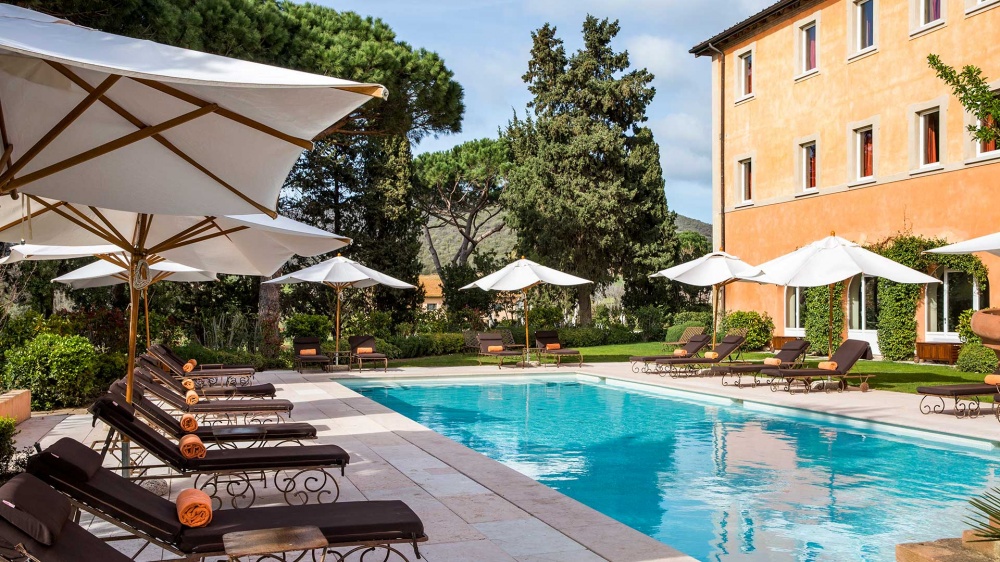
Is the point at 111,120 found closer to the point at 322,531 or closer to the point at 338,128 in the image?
the point at 322,531

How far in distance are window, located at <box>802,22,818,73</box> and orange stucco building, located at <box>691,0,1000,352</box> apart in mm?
35

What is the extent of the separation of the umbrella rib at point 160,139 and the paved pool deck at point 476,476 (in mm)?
2128

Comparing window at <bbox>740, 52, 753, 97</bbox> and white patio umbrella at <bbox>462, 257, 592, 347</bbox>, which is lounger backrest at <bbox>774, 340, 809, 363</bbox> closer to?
white patio umbrella at <bbox>462, 257, 592, 347</bbox>

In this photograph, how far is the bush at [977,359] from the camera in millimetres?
15117

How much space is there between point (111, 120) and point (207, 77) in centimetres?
141

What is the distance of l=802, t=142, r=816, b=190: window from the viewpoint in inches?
862

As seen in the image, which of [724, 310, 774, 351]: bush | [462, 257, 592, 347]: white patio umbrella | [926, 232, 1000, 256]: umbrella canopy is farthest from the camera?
[724, 310, 774, 351]: bush

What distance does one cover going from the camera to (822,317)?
20.4 meters

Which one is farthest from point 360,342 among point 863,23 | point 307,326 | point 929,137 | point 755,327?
point 863,23

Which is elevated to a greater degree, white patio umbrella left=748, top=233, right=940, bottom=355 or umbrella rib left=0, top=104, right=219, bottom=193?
white patio umbrella left=748, top=233, right=940, bottom=355

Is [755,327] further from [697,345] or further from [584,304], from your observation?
[584,304]

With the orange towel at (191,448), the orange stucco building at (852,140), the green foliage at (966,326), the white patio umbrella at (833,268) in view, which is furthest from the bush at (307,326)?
the orange towel at (191,448)

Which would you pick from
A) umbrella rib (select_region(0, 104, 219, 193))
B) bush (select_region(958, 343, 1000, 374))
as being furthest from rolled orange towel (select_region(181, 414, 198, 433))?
bush (select_region(958, 343, 1000, 374))

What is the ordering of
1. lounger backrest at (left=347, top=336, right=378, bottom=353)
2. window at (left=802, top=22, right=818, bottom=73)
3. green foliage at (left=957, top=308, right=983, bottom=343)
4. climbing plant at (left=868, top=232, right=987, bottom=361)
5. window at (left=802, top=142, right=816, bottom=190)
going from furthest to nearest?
1. window at (left=802, top=142, right=816, bottom=190)
2. window at (left=802, top=22, right=818, bottom=73)
3. lounger backrest at (left=347, top=336, right=378, bottom=353)
4. climbing plant at (left=868, top=232, right=987, bottom=361)
5. green foliage at (left=957, top=308, right=983, bottom=343)
